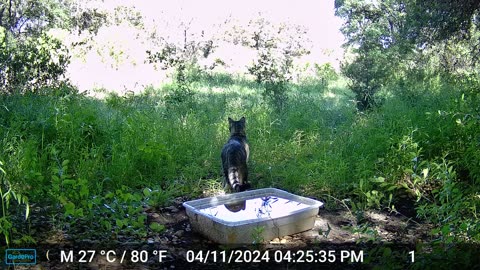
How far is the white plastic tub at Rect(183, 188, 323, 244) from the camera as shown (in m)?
3.03

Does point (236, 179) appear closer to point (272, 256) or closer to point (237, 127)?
point (237, 127)

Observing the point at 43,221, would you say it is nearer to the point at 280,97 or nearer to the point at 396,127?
the point at 396,127

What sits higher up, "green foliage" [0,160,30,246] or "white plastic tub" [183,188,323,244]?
"green foliage" [0,160,30,246]

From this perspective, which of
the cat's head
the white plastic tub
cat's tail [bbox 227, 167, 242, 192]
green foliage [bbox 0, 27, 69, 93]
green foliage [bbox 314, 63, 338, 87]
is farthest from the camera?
green foliage [bbox 314, 63, 338, 87]

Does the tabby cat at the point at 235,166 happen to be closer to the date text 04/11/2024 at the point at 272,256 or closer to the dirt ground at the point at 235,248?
the dirt ground at the point at 235,248

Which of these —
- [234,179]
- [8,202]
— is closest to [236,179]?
[234,179]

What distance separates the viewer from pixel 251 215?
11.2 ft

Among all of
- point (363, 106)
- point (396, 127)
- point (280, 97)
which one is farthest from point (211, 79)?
point (396, 127)

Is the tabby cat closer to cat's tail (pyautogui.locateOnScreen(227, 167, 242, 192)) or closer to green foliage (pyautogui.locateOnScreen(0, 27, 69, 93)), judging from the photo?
cat's tail (pyautogui.locateOnScreen(227, 167, 242, 192))

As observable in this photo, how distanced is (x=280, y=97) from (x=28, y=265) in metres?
5.91

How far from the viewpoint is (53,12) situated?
856 inches

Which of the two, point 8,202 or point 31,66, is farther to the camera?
point 31,66

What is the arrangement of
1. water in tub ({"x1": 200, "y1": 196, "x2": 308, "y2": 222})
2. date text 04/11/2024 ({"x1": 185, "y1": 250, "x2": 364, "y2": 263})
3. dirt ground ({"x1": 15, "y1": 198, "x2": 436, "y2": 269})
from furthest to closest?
water in tub ({"x1": 200, "y1": 196, "x2": 308, "y2": 222}) → date text 04/11/2024 ({"x1": 185, "y1": 250, "x2": 364, "y2": 263}) → dirt ground ({"x1": 15, "y1": 198, "x2": 436, "y2": 269})

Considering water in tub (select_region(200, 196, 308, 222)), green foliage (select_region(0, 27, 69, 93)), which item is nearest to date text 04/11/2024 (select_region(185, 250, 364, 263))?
water in tub (select_region(200, 196, 308, 222))
